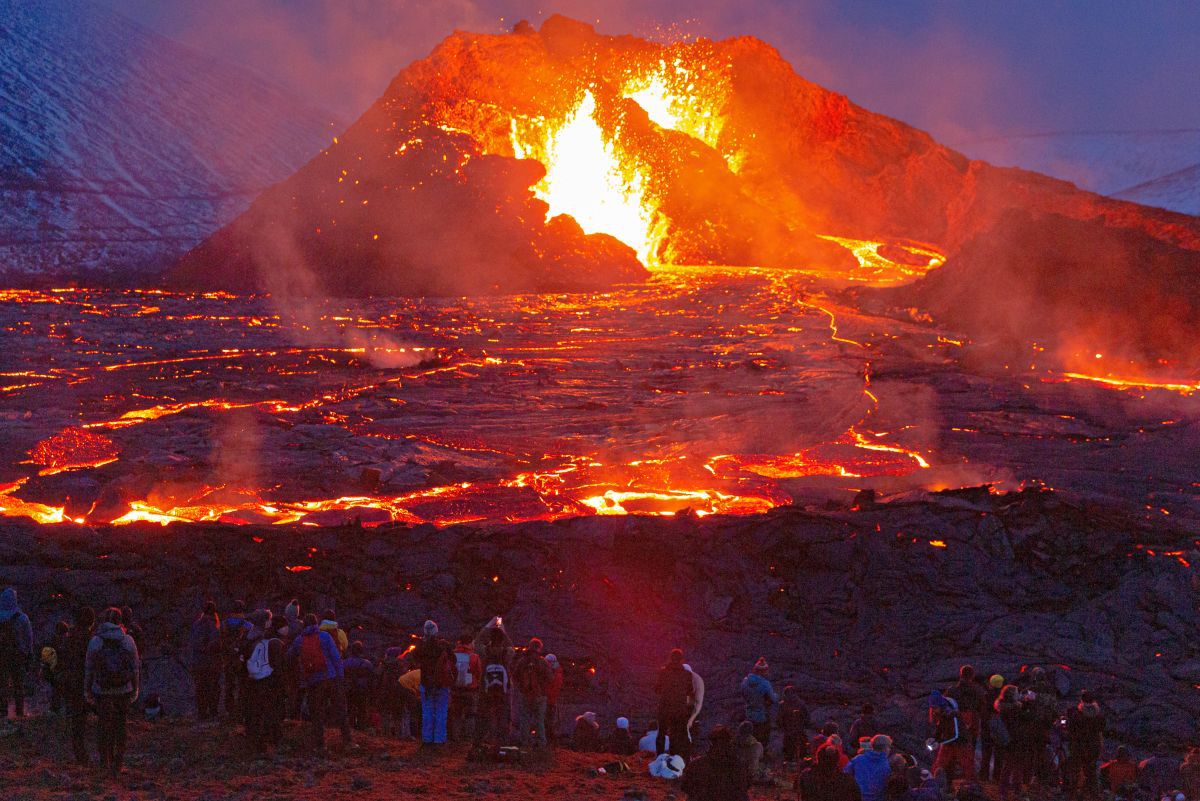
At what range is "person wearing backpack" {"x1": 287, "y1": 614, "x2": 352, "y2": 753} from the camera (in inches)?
395

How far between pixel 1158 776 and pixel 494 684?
23.4 ft

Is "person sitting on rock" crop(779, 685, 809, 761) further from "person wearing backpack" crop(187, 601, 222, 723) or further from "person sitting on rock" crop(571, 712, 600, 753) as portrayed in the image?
"person wearing backpack" crop(187, 601, 222, 723)

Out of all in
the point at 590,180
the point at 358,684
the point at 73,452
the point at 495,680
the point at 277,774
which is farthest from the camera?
the point at 590,180

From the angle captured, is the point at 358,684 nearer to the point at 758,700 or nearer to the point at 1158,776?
the point at 758,700

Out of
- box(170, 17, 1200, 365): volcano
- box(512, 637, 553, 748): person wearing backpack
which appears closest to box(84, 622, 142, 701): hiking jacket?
box(512, 637, 553, 748): person wearing backpack

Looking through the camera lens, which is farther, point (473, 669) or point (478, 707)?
point (473, 669)

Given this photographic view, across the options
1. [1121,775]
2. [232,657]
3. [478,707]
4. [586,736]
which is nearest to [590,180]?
[232,657]

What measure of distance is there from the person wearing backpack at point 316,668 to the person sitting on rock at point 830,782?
4861 millimetres

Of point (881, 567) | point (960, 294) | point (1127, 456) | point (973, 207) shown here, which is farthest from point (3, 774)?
point (973, 207)

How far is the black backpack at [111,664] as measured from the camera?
29.4 feet

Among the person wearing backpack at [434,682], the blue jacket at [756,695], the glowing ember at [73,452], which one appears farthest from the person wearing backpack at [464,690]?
the glowing ember at [73,452]

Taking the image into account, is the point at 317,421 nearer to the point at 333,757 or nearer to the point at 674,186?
the point at 333,757

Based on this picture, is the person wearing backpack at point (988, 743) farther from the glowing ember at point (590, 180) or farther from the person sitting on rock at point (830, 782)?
the glowing ember at point (590, 180)

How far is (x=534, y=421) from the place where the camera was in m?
30.3
